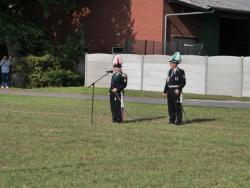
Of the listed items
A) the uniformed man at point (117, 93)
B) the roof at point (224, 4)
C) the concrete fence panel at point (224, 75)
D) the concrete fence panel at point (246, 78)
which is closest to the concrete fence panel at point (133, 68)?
the concrete fence panel at point (224, 75)

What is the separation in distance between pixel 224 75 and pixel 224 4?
7.30m

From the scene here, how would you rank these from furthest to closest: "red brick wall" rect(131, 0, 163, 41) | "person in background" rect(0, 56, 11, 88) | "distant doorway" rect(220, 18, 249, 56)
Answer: "distant doorway" rect(220, 18, 249, 56)
"red brick wall" rect(131, 0, 163, 41)
"person in background" rect(0, 56, 11, 88)

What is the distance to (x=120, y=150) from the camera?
11.9 metres

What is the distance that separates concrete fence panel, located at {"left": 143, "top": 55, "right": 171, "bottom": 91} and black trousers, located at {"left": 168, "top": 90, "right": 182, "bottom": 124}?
14.9 m

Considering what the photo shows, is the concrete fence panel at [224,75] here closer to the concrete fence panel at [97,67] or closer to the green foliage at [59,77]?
the concrete fence panel at [97,67]

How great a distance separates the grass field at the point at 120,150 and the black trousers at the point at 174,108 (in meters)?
0.30

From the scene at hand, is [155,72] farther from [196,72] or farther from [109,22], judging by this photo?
[109,22]

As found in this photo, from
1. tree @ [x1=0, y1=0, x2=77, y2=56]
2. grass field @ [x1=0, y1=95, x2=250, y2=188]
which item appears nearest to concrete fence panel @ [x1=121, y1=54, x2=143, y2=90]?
tree @ [x1=0, y1=0, x2=77, y2=56]

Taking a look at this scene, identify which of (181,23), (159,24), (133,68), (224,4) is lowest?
(133,68)

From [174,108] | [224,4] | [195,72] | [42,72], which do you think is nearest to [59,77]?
[42,72]

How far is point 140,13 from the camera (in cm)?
3622

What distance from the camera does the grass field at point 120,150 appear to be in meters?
9.22

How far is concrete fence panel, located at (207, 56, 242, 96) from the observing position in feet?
99.5

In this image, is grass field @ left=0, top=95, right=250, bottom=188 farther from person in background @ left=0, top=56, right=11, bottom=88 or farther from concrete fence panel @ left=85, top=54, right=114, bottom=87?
person in background @ left=0, top=56, right=11, bottom=88
